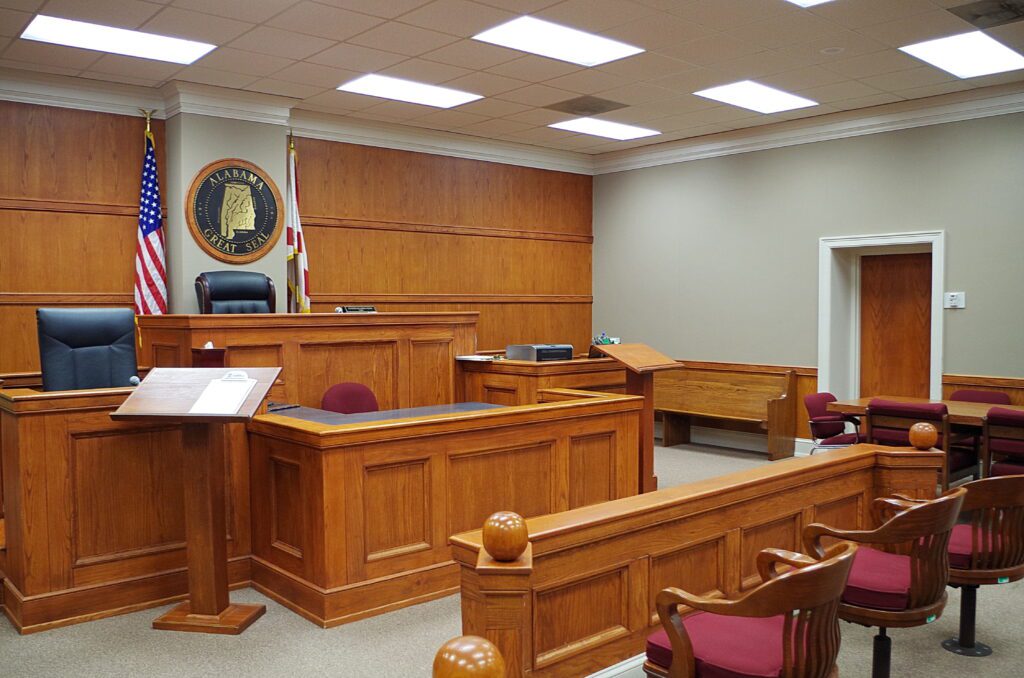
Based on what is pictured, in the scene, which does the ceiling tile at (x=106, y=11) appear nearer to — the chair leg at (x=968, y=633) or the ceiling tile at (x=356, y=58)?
the ceiling tile at (x=356, y=58)

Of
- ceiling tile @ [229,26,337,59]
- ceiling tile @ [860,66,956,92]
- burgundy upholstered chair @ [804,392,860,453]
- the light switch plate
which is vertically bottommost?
burgundy upholstered chair @ [804,392,860,453]

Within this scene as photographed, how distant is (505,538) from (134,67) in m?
5.76

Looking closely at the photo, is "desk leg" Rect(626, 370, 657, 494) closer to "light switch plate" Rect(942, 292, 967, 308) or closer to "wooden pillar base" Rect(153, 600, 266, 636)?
"wooden pillar base" Rect(153, 600, 266, 636)

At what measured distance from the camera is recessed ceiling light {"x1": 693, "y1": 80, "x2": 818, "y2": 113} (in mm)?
7266

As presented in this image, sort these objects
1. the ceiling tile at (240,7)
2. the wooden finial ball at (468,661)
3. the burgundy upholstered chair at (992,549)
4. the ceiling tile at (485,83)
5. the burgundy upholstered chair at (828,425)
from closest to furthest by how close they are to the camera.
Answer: the wooden finial ball at (468,661), the burgundy upholstered chair at (992,549), the ceiling tile at (240,7), the ceiling tile at (485,83), the burgundy upholstered chair at (828,425)

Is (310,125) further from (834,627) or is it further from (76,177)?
(834,627)

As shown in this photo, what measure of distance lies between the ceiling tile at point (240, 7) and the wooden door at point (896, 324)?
6250mm

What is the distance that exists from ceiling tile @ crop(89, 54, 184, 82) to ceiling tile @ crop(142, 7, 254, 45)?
2.38 feet

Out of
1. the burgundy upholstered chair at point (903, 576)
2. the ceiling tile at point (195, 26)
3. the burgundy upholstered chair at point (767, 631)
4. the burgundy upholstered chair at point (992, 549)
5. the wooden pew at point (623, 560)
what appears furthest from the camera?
the ceiling tile at point (195, 26)

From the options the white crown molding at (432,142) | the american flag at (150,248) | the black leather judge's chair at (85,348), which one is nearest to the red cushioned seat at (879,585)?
the black leather judge's chair at (85,348)

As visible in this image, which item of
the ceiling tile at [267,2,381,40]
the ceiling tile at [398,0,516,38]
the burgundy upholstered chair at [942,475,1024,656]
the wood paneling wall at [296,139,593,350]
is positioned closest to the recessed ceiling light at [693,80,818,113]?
the ceiling tile at [398,0,516,38]

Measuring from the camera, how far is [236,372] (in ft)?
13.3

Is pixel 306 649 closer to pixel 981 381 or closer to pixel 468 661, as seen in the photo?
pixel 468 661

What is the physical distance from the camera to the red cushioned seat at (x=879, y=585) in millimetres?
2908
